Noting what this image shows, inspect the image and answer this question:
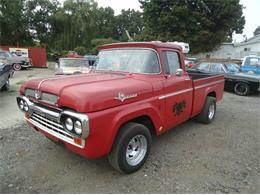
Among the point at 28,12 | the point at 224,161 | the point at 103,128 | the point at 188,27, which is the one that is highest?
the point at 28,12

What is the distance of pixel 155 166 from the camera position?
378cm

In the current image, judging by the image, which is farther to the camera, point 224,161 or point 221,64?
point 221,64

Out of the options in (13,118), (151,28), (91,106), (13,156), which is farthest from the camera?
(151,28)

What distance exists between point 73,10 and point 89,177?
42745 mm

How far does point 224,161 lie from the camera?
158 inches

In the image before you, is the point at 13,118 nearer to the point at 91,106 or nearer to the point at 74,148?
the point at 74,148

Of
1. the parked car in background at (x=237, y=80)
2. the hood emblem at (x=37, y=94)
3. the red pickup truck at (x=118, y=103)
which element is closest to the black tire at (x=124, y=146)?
the red pickup truck at (x=118, y=103)

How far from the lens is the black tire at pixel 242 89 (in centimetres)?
1059

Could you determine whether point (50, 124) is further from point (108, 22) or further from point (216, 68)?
point (108, 22)

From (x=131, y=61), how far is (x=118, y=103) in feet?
4.41

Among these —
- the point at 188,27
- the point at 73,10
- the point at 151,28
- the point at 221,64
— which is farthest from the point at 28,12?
the point at 221,64

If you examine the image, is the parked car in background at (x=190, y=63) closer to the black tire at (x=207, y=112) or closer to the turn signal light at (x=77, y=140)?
the black tire at (x=207, y=112)

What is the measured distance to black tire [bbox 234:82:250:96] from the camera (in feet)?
34.8

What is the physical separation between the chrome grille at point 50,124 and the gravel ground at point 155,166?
2.53 ft
